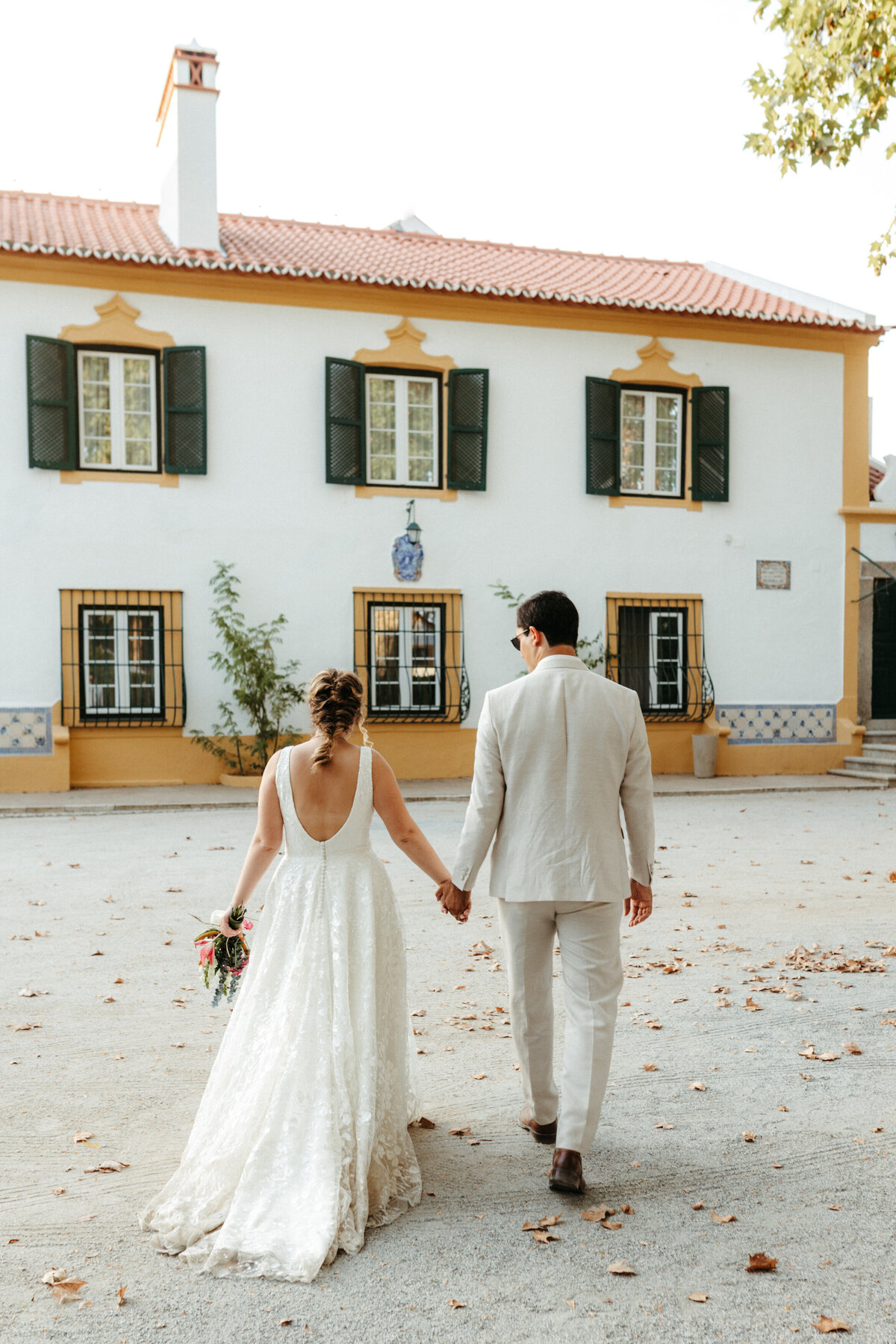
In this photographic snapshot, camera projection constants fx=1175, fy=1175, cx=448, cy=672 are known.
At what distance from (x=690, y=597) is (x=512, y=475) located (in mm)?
3117

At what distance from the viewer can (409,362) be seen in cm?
1565

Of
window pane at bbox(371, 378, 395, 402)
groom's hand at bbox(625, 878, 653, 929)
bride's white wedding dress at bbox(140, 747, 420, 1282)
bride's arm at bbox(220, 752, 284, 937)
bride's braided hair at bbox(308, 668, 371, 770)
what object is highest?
window pane at bbox(371, 378, 395, 402)

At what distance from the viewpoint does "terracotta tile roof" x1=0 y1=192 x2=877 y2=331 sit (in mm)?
14781

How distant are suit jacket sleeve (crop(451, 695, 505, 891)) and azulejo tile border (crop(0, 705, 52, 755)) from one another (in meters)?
11.5

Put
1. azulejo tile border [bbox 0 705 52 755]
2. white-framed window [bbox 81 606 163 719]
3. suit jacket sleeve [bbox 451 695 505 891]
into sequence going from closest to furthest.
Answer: suit jacket sleeve [bbox 451 695 505 891] < azulejo tile border [bbox 0 705 52 755] < white-framed window [bbox 81 606 163 719]

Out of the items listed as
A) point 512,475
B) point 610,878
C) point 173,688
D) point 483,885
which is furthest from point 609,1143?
point 512,475

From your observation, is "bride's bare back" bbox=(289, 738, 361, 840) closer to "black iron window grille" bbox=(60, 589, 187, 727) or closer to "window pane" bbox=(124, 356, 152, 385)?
"black iron window grille" bbox=(60, 589, 187, 727)

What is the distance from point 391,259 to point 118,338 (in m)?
4.49

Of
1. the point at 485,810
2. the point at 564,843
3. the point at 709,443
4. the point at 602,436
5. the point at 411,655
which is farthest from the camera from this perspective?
the point at 709,443

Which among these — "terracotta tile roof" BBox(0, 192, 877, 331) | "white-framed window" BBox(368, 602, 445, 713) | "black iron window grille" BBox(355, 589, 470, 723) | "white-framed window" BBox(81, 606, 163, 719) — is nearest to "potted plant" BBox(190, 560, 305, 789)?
"white-framed window" BBox(81, 606, 163, 719)

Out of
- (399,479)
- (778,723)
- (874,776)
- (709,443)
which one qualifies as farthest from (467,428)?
(874,776)

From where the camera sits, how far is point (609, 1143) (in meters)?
3.97

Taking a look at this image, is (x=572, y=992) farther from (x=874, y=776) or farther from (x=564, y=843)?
(x=874, y=776)

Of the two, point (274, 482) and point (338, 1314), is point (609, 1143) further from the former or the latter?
point (274, 482)
